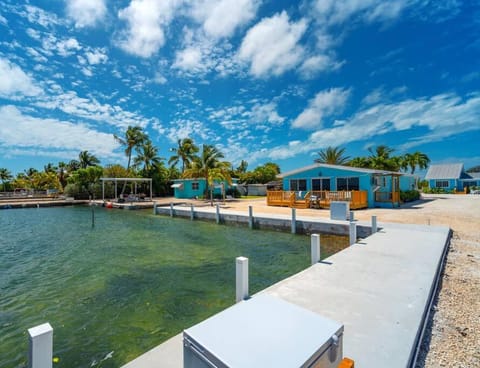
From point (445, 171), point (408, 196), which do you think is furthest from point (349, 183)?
point (445, 171)

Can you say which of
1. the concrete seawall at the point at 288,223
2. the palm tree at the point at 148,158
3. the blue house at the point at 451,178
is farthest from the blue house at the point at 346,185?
the blue house at the point at 451,178

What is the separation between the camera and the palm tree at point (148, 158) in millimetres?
34094

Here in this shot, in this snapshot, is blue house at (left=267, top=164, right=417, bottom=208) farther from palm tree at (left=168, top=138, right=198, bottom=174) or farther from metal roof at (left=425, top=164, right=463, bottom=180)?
metal roof at (left=425, top=164, right=463, bottom=180)

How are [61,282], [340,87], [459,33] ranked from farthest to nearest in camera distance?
[340,87] < [459,33] < [61,282]

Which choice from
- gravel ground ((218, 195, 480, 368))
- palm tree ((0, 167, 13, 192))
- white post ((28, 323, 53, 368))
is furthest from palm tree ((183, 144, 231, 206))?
palm tree ((0, 167, 13, 192))

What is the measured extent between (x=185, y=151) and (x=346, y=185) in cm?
2743

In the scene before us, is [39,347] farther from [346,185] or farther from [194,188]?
[194,188]

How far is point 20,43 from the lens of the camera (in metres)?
12.3

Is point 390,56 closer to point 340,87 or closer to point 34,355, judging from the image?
point 340,87

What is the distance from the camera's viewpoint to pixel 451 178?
118 ft

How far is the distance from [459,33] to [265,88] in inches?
571

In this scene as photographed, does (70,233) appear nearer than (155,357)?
No

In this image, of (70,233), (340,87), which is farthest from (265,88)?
(70,233)

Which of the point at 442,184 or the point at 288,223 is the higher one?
the point at 442,184
